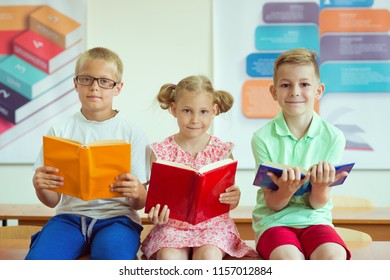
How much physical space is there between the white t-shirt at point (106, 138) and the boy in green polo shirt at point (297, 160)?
0.52 metres

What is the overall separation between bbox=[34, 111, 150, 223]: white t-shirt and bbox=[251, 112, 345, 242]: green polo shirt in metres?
0.51

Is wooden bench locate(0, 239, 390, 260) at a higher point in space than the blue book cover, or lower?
lower

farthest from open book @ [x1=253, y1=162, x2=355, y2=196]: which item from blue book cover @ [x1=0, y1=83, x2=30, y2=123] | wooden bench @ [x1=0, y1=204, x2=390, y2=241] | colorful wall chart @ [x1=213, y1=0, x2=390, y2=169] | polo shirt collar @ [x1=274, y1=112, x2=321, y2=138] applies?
blue book cover @ [x1=0, y1=83, x2=30, y2=123]

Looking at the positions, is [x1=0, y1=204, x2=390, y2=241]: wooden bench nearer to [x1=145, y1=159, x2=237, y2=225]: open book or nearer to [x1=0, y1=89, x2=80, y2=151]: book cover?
[x1=145, y1=159, x2=237, y2=225]: open book

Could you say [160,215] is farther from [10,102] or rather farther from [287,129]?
[10,102]

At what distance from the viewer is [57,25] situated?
15.2 feet

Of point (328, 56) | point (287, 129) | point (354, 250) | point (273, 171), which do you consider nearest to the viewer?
point (273, 171)

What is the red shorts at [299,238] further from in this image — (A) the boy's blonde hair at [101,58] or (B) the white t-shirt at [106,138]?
(A) the boy's blonde hair at [101,58]

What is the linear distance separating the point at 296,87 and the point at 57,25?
304 centimetres

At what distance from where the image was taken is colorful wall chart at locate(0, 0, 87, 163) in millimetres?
4617

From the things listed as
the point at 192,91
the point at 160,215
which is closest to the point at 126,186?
the point at 160,215

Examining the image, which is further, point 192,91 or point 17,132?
point 17,132

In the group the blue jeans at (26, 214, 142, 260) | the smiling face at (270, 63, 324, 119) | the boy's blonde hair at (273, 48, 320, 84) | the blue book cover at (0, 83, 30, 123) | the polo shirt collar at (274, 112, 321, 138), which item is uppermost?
the blue book cover at (0, 83, 30, 123)

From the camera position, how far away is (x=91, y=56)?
232 centimetres
